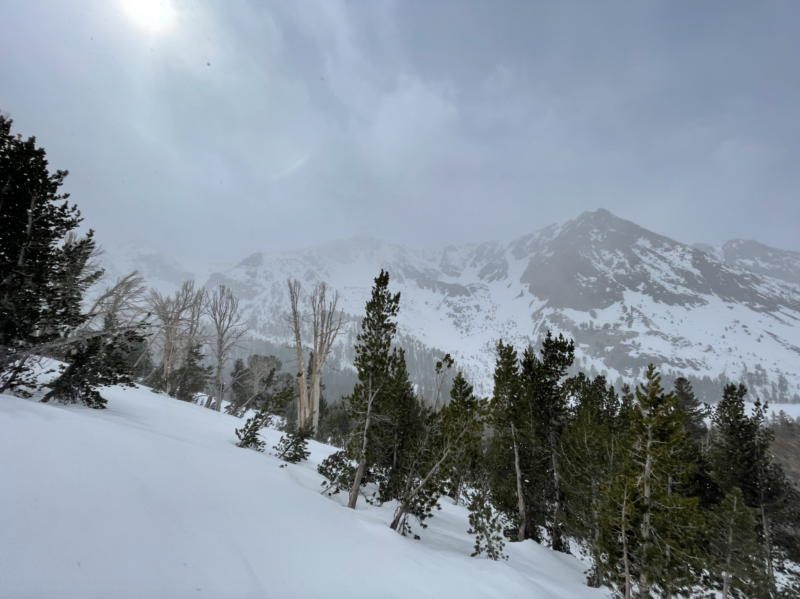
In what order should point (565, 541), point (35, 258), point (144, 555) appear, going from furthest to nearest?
point (565, 541), point (35, 258), point (144, 555)

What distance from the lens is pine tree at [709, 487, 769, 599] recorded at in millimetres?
14648

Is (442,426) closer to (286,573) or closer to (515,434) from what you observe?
(286,573)

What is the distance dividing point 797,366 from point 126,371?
26350 cm

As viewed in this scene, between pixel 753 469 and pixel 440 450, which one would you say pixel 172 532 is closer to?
pixel 440 450

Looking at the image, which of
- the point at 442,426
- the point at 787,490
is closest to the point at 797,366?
the point at 787,490

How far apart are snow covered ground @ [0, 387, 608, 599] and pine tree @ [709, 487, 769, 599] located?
16.7 metres

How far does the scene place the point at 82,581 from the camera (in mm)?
2252

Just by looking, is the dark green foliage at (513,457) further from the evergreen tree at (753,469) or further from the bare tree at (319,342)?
the evergreen tree at (753,469)

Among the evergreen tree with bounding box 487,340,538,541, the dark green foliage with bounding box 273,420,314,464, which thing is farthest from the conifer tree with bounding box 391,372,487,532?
the evergreen tree with bounding box 487,340,538,541

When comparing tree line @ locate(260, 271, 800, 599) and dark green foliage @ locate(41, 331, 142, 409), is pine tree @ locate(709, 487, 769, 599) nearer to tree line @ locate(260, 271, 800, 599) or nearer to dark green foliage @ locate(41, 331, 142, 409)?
tree line @ locate(260, 271, 800, 599)

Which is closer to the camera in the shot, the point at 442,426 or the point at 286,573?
the point at 286,573

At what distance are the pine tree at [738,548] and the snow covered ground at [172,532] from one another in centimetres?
1666

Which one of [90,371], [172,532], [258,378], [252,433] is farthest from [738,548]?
[258,378]

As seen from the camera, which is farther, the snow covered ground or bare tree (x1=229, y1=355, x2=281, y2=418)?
bare tree (x1=229, y1=355, x2=281, y2=418)
